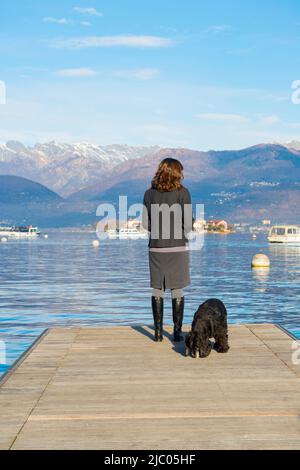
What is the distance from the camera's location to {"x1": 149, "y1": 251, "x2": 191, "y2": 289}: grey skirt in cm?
1201

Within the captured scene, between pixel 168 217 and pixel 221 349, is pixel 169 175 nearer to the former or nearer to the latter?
pixel 168 217

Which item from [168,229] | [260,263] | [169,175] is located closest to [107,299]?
[168,229]

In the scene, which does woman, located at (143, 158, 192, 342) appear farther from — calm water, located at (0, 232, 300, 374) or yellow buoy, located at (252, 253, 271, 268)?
yellow buoy, located at (252, 253, 271, 268)

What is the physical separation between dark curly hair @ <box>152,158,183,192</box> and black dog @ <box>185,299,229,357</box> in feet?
6.17

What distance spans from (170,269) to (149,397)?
145 inches

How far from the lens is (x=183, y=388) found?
909 cm

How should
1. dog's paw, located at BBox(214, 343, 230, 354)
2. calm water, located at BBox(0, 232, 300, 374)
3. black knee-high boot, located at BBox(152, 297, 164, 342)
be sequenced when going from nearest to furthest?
1. dog's paw, located at BBox(214, 343, 230, 354)
2. black knee-high boot, located at BBox(152, 297, 164, 342)
3. calm water, located at BBox(0, 232, 300, 374)

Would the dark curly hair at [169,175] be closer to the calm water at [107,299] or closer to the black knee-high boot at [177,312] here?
the black knee-high boot at [177,312]

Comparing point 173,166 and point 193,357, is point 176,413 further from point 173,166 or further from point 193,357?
point 173,166

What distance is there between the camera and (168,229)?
39.1 ft

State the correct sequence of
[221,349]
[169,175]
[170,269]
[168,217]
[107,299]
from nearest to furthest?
[221,349], [169,175], [168,217], [170,269], [107,299]

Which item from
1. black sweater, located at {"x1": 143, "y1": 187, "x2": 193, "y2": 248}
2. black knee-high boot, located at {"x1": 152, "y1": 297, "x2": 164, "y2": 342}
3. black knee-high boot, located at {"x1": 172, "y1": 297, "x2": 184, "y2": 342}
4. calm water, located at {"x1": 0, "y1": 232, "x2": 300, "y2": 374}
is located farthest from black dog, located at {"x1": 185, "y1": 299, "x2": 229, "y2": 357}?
calm water, located at {"x1": 0, "y1": 232, "x2": 300, "y2": 374}

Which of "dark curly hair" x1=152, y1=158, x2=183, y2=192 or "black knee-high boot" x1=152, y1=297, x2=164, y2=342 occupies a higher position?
"dark curly hair" x1=152, y1=158, x2=183, y2=192

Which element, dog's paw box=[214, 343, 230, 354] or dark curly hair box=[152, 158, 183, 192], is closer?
dog's paw box=[214, 343, 230, 354]
